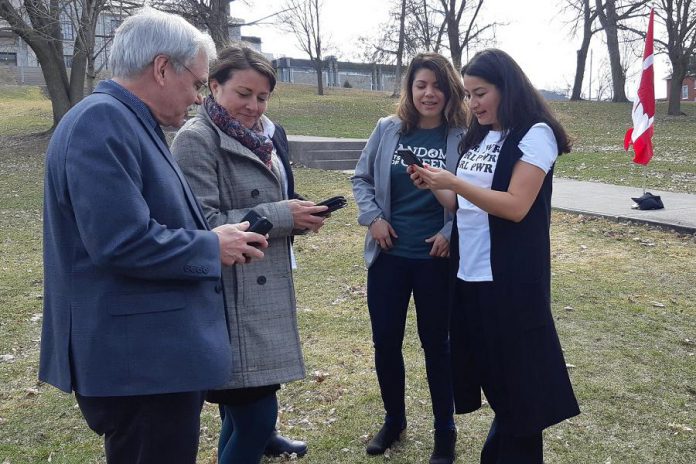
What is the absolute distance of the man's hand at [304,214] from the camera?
8.15ft

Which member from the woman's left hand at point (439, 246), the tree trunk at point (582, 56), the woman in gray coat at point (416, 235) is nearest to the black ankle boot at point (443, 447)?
the woman in gray coat at point (416, 235)

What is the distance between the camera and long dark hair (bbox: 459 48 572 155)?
8.44 ft

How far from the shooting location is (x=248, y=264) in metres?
2.44

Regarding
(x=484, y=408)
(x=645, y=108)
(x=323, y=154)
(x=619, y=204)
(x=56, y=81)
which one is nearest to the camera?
(x=484, y=408)

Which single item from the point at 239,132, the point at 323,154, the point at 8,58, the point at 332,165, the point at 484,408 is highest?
the point at 8,58

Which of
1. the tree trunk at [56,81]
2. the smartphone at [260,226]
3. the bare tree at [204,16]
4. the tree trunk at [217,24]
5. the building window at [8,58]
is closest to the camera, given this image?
the smartphone at [260,226]

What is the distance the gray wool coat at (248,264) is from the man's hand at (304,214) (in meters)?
0.03

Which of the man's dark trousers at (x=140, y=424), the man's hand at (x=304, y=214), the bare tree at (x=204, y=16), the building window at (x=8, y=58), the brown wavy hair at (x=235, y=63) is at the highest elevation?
the building window at (x=8, y=58)

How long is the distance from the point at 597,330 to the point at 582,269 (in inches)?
68.7

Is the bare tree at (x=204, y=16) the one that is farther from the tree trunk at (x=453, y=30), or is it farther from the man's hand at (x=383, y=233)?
the tree trunk at (x=453, y=30)

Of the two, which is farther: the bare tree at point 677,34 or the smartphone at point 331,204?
the bare tree at point 677,34

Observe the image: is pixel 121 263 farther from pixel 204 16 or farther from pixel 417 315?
pixel 204 16

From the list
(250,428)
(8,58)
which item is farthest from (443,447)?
(8,58)

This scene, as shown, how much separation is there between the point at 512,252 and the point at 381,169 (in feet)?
3.16
